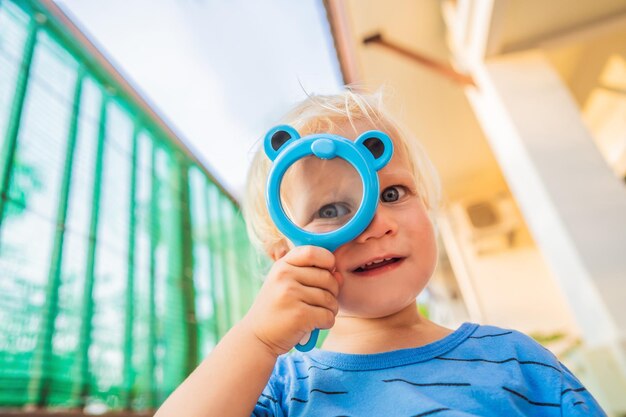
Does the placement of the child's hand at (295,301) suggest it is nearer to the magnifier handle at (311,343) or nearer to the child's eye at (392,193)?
the magnifier handle at (311,343)

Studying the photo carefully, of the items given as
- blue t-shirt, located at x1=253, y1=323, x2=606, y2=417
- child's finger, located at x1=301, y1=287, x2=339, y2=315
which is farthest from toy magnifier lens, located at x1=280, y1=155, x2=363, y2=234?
blue t-shirt, located at x1=253, y1=323, x2=606, y2=417

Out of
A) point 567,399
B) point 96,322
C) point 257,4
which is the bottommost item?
point 567,399

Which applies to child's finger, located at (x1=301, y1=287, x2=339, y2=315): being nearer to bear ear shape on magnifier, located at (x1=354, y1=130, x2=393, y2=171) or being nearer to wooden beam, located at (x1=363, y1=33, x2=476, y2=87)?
bear ear shape on magnifier, located at (x1=354, y1=130, x2=393, y2=171)

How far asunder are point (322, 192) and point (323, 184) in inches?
0.6

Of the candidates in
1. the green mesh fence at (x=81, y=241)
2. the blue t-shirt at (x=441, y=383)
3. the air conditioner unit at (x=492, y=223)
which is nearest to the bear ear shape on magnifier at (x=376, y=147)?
the blue t-shirt at (x=441, y=383)

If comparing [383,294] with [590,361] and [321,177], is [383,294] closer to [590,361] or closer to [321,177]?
[321,177]

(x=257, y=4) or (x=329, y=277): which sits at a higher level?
(x=257, y=4)

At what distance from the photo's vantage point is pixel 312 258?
670 millimetres

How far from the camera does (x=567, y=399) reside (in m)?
0.69

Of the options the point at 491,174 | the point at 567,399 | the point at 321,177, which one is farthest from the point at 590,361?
the point at 491,174

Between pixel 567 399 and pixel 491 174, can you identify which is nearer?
pixel 567 399

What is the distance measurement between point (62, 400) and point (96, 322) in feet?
0.86

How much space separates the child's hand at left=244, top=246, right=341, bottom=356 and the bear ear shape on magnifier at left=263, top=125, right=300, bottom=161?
0.18 m

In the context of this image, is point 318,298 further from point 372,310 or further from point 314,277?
point 372,310
